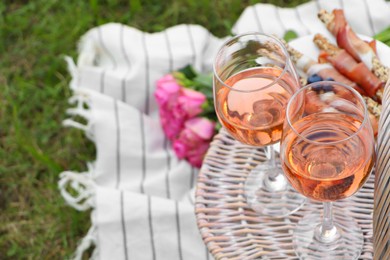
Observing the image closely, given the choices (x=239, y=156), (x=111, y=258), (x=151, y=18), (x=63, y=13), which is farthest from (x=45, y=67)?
(x=239, y=156)

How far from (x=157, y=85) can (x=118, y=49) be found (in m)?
0.28

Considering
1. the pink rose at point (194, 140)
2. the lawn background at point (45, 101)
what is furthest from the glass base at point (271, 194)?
the lawn background at point (45, 101)

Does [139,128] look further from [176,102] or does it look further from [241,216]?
[241,216]

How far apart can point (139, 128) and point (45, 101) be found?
0.40 meters

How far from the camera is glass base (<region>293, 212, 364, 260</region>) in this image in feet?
4.17

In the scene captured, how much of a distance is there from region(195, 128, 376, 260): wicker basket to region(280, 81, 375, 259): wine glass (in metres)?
0.26

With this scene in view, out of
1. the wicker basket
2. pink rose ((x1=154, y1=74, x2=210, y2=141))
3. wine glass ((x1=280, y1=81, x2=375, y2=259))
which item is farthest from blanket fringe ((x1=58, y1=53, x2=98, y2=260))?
wine glass ((x1=280, y1=81, x2=375, y2=259))

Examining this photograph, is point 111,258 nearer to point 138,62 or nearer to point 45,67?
point 138,62

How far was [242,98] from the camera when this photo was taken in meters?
1.13

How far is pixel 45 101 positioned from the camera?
2197 mm

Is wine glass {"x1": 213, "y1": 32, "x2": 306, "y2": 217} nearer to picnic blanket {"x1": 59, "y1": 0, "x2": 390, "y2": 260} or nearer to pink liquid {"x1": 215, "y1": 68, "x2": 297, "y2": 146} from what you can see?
pink liquid {"x1": 215, "y1": 68, "x2": 297, "y2": 146}

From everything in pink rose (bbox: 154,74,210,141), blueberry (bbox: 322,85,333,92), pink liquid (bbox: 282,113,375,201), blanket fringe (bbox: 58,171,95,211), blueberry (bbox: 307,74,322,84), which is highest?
blueberry (bbox: 322,85,333,92)

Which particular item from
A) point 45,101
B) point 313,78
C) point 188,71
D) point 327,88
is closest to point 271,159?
point 313,78

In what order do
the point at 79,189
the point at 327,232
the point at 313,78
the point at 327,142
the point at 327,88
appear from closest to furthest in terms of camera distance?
the point at 327,142
the point at 327,88
the point at 327,232
the point at 313,78
the point at 79,189
